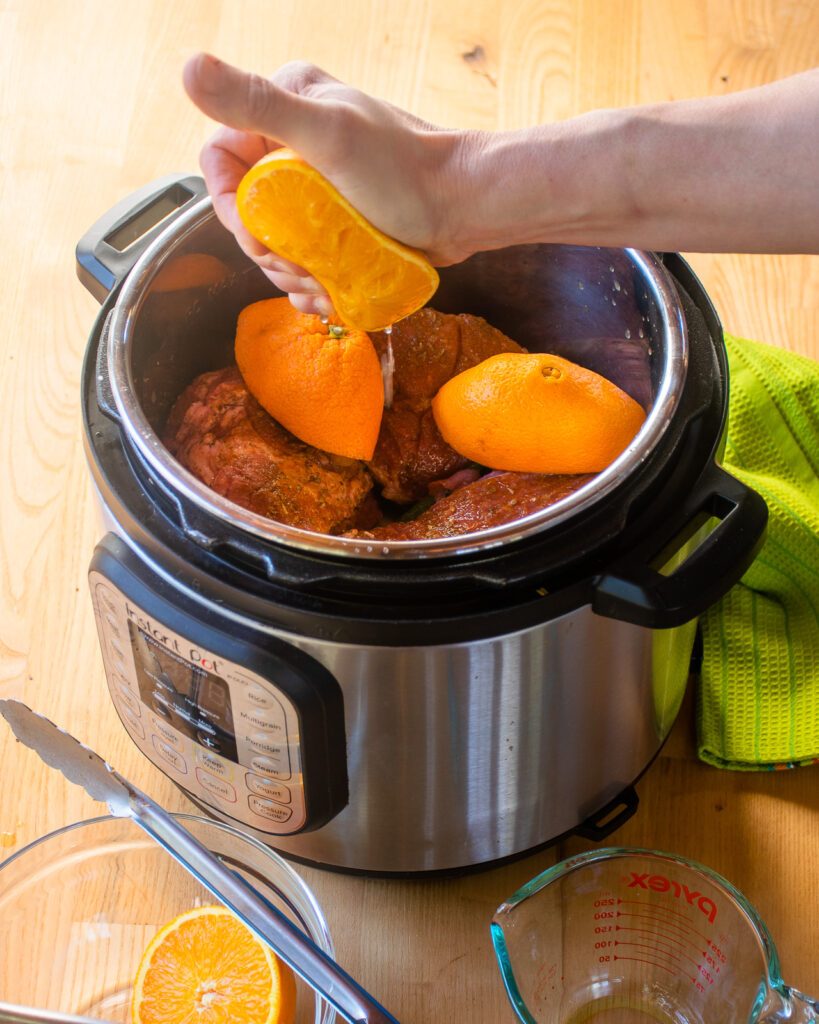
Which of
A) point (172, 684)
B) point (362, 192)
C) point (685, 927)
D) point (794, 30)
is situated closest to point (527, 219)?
point (362, 192)

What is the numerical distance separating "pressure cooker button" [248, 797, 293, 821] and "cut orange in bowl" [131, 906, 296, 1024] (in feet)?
0.24

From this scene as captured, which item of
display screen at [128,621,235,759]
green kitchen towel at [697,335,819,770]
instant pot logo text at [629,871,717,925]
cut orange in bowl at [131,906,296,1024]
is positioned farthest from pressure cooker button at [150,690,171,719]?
green kitchen towel at [697,335,819,770]

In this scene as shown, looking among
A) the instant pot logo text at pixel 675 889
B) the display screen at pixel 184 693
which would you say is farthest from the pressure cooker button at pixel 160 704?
the instant pot logo text at pixel 675 889

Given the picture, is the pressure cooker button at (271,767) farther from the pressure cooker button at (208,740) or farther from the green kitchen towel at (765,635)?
the green kitchen towel at (765,635)

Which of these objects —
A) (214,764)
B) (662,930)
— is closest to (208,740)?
(214,764)

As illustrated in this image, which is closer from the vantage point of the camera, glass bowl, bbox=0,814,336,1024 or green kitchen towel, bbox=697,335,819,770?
glass bowl, bbox=0,814,336,1024

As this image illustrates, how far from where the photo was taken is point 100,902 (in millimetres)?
924

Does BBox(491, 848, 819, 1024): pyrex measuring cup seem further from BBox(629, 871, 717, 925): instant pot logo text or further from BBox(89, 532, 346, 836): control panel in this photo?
BBox(89, 532, 346, 836): control panel

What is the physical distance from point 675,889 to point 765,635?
0.27m

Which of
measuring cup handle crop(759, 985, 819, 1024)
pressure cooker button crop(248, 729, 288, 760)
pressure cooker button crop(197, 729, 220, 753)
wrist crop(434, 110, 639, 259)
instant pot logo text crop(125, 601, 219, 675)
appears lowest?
measuring cup handle crop(759, 985, 819, 1024)

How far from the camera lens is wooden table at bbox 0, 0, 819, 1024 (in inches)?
37.3

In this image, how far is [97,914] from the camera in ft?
3.02

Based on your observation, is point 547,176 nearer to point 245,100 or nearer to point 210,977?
point 245,100

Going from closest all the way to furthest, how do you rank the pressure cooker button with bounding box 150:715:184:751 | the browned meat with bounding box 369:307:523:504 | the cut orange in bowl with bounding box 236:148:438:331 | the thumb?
the thumb < the cut orange in bowl with bounding box 236:148:438:331 < the pressure cooker button with bounding box 150:715:184:751 < the browned meat with bounding box 369:307:523:504
